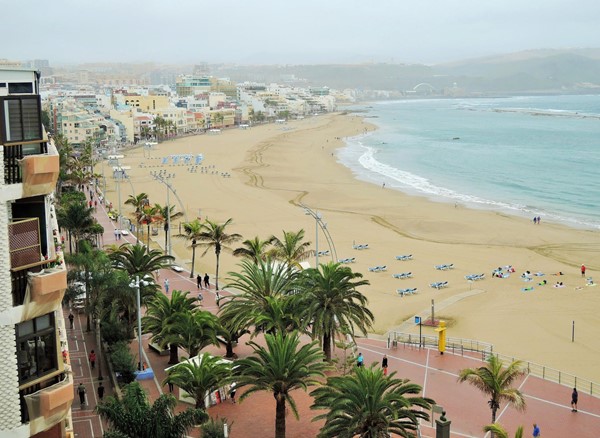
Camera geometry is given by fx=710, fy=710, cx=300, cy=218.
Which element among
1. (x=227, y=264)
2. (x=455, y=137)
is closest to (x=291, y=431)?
A: (x=227, y=264)

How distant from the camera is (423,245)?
4772cm

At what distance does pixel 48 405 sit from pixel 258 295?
52.3 feet

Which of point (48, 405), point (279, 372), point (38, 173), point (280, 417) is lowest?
point (280, 417)

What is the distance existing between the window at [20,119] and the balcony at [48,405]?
3200 millimetres

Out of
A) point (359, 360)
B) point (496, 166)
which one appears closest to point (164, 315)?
point (359, 360)

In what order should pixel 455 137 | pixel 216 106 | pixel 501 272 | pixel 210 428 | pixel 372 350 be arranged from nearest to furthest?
pixel 210 428 < pixel 372 350 < pixel 501 272 < pixel 455 137 < pixel 216 106

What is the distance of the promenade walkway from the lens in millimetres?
19859

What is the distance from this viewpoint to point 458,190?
7038 cm

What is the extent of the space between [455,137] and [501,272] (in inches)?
3697

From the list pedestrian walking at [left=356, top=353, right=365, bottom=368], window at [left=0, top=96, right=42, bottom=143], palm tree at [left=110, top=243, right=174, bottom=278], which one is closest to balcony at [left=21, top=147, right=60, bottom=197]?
window at [left=0, top=96, right=42, bottom=143]

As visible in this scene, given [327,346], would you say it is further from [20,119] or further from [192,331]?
[20,119]

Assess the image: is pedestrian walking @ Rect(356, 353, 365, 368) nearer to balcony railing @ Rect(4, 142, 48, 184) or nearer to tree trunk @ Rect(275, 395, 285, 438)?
tree trunk @ Rect(275, 395, 285, 438)

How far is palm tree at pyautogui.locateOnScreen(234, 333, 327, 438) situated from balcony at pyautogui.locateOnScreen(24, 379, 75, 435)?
29.2 feet

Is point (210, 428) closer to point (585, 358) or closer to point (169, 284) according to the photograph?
point (585, 358)
